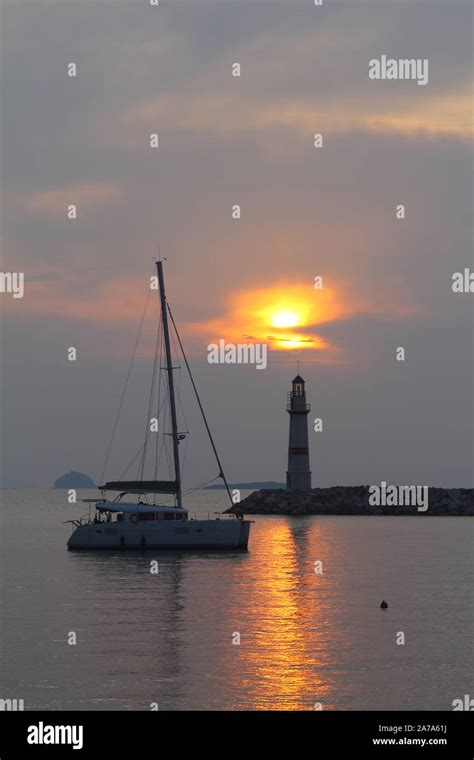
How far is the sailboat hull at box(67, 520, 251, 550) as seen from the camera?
66.5 metres

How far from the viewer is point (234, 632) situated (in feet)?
128

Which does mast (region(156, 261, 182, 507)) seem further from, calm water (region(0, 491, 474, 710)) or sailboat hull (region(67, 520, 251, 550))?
calm water (region(0, 491, 474, 710))

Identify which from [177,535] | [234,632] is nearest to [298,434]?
[177,535]

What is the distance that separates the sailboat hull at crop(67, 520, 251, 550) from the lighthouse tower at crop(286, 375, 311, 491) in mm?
48245

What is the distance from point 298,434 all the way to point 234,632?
77320 mm

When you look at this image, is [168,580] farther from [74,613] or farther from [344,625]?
[344,625]

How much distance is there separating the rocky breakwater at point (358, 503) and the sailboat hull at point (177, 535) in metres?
69.6

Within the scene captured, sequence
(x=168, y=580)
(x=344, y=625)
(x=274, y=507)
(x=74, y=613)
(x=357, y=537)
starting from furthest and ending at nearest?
1. (x=274, y=507)
2. (x=357, y=537)
3. (x=168, y=580)
4. (x=74, y=613)
5. (x=344, y=625)

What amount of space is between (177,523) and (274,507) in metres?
77.9

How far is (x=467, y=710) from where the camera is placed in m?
27.9

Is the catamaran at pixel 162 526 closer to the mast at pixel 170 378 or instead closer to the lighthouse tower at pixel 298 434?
the mast at pixel 170 378

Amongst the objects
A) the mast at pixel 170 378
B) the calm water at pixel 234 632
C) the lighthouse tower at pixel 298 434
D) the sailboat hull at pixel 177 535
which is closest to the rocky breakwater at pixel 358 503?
the lighthouse tower at pixel 298 434

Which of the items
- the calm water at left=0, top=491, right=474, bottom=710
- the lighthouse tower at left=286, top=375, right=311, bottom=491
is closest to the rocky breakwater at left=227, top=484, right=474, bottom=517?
the lighthouse tower at left=286, top=375, right=311, bottom=491
